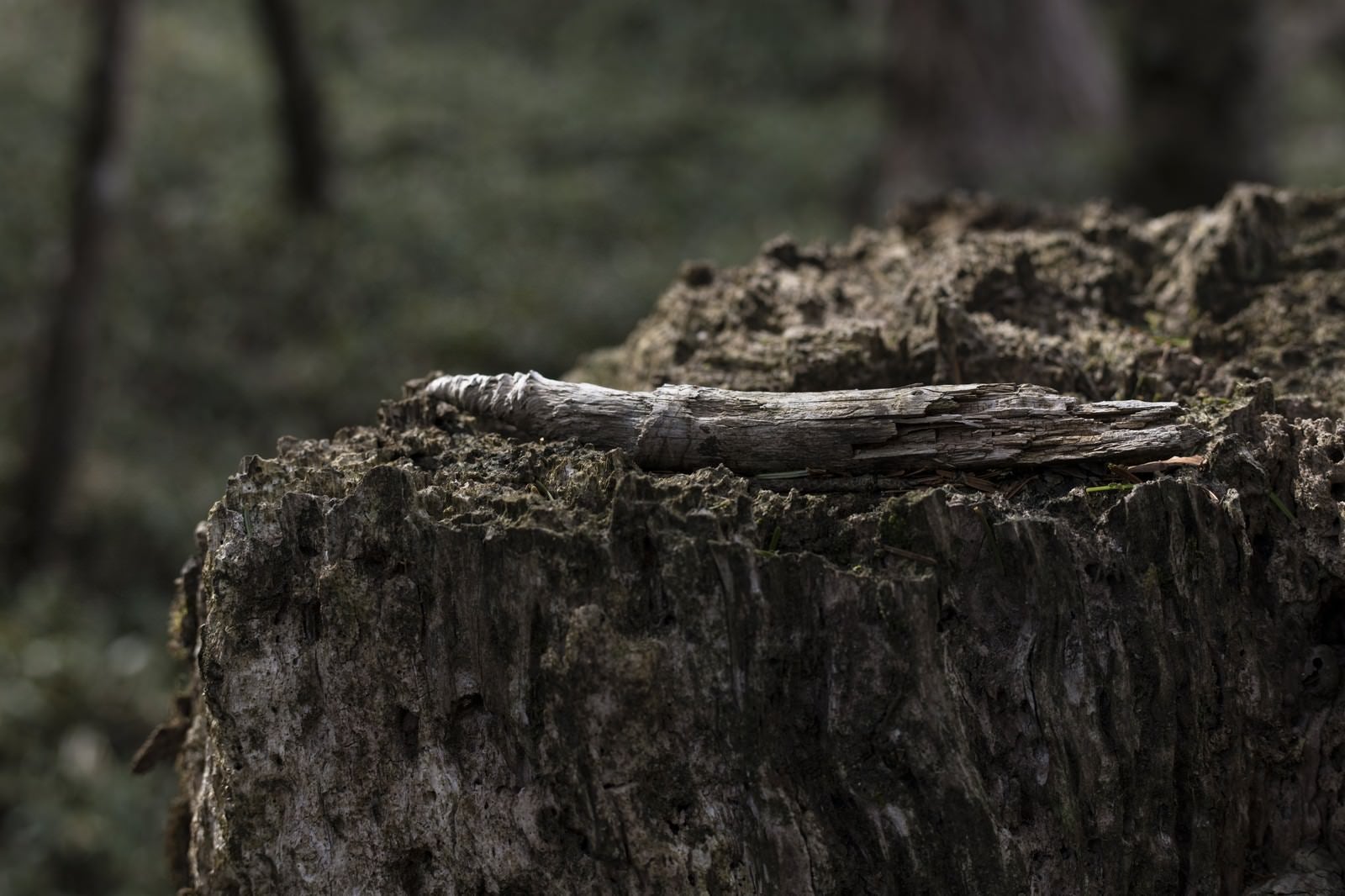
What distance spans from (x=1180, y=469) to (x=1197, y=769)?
1.89ft

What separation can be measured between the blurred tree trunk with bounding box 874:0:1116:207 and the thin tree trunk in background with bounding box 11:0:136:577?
7.33 meters

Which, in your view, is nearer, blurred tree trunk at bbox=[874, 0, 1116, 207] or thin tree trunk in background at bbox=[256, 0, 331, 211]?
thin tree trunk in background at bbox=[256, 0, 331, 211]

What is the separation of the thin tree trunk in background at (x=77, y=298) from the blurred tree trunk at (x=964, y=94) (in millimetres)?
7326

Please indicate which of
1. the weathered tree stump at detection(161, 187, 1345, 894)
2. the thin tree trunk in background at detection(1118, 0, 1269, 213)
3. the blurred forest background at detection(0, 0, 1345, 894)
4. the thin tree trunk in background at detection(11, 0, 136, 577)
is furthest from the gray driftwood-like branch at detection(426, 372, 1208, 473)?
the thin tree trunk in background at detection(11, 0, 136, 577)

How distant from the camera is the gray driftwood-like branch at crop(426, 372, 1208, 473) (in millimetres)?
2463

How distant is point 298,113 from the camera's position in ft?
40.2

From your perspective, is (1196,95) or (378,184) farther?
(378,184)

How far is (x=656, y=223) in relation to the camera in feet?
43.9

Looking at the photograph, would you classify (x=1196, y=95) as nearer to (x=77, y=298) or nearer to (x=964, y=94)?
(x=964, y=94)

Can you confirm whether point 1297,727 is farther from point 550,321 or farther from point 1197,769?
point 550,321

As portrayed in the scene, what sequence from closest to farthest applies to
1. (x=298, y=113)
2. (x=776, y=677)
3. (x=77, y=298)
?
(x=776, y=677)
(x=77, y=298)
(x=298, y=113)

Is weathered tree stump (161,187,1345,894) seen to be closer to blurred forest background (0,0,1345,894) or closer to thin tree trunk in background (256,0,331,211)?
blurred forest background (0,0,1345,894)

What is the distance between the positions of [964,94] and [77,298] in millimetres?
9424

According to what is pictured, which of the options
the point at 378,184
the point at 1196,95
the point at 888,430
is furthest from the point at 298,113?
the point at 888,430
